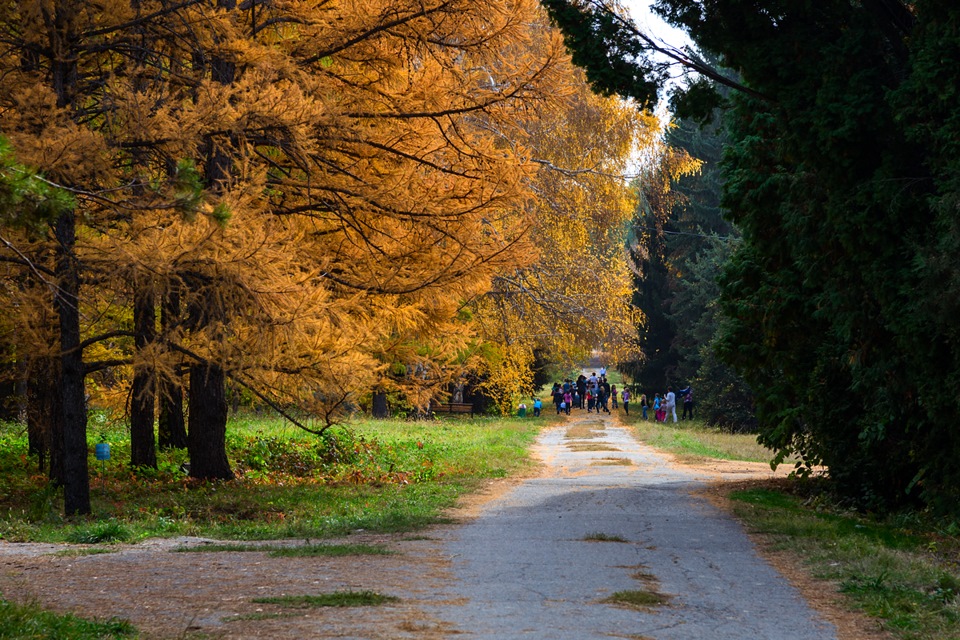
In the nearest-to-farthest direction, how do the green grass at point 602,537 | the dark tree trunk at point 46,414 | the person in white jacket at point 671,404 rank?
the green grass at point 602,537, the dark tree trunk at point 46,414, the person in white jacket at point 671,404

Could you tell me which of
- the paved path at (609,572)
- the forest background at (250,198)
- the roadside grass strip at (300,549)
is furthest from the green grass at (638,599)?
the forest background at (250,198)

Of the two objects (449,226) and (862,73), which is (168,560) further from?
(862,73)

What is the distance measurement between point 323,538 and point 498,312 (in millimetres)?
17645

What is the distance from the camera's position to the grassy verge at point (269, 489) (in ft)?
38.9

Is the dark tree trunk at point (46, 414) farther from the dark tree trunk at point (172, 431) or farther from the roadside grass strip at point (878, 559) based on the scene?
the roadside grass strip at point (878, 559)

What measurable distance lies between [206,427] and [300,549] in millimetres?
6640

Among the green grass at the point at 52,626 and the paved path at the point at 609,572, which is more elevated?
the green grass at the point at 52,626

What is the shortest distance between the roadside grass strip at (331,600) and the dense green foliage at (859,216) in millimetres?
6210

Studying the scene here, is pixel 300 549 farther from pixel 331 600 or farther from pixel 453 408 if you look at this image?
pixel 453 408

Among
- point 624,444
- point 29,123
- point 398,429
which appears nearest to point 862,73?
point 29,123

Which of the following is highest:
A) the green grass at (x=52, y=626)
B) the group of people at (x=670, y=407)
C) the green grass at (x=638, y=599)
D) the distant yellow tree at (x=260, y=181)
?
the distant yellow tree at (x=260, y=181)

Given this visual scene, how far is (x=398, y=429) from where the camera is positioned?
29.3 m

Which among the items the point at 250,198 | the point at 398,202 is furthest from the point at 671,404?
the point at 250,198

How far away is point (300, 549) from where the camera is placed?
979cm
